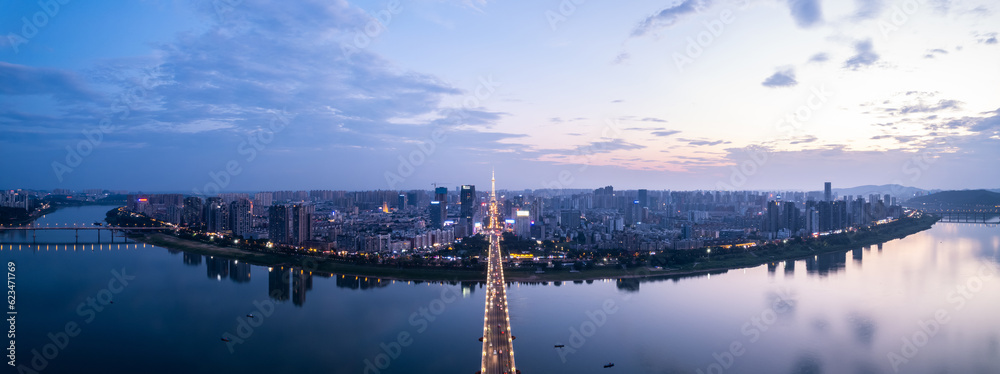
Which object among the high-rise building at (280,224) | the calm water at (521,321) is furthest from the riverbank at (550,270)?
the high-rise building at (280,224)

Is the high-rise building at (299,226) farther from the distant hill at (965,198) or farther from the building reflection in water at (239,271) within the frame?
the distant hill at (965,198)

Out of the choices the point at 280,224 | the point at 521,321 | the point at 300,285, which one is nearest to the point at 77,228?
the point at 280,224

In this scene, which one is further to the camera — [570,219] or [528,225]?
[570,219]

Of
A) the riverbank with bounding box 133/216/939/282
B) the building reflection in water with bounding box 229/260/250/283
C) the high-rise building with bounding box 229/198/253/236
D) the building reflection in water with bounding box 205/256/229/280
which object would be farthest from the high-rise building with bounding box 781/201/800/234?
the high-rise building with bounding box 229/198/253/236

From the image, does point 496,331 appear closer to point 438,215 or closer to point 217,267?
point 217,267

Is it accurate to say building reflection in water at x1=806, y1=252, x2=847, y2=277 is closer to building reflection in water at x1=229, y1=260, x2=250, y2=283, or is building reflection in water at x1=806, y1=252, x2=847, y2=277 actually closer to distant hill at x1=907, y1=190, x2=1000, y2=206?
building reflection in water at x1=229, y1=260, x2=250, y2=283

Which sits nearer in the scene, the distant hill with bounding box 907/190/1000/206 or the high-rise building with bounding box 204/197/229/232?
the high-rise building with bounding box 204/197/229/232

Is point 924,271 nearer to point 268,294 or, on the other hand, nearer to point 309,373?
point 309,373
